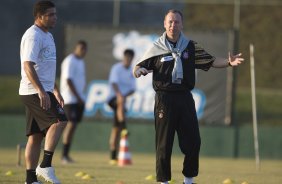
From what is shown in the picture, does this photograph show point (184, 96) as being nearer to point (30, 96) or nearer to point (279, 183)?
point (30, 96)

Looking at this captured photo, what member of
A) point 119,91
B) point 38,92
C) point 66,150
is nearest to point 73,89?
point 119,91

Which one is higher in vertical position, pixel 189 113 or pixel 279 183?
pixel 189 113

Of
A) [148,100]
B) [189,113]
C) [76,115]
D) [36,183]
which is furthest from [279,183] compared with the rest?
[148,100]

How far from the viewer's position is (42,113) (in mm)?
10164

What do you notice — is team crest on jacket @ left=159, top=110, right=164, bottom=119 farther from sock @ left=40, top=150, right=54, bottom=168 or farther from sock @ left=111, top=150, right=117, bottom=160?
sock @ left=111, top=150, right=117, bottom=160

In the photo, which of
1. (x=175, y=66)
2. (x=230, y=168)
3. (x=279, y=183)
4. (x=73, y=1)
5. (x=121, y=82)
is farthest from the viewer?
(x=73, y=1)

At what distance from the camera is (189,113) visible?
10234 millimetres

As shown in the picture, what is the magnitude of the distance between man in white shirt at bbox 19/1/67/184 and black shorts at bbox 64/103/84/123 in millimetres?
6070

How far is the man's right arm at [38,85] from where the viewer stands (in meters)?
9.91

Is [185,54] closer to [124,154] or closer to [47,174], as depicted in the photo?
[47,174]

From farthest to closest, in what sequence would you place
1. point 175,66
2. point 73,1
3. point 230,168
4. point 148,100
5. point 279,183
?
point 73,1, point 148,100, point 230,168, point 279,183, point 175,66

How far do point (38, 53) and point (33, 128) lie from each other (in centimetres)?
90

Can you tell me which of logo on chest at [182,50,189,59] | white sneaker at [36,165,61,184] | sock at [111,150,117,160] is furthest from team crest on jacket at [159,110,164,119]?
sock at [111,150,117,160]

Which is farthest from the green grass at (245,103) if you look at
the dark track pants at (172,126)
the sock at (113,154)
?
the dark track pants at (172,126)
